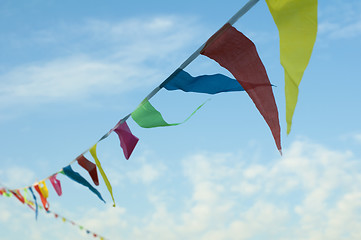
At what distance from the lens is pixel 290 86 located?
1.89m

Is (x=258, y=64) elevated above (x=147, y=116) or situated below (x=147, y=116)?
below

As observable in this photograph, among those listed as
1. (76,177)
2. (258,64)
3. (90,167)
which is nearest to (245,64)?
(258,64)

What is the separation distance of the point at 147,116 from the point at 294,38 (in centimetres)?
162

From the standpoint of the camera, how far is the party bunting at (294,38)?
1.88 metres

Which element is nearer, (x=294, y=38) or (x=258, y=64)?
(x=294, y=38)

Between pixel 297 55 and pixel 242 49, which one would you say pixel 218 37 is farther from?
pixel 297 55

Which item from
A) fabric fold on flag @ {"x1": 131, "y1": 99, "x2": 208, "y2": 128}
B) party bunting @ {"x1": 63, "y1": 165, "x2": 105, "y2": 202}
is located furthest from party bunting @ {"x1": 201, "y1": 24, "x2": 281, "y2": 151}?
party bunting @ {"x1": 63, "y1": 165, "x2": 105, "y2": 202}

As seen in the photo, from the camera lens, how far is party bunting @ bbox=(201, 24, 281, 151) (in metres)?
2.14

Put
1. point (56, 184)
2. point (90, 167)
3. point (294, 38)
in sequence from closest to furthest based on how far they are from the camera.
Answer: point (294, 38) < point (90, 167) < point (56, 184)

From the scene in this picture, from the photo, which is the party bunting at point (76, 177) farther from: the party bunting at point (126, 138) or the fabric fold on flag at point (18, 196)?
the fabric fold on flag at point (18, 196)

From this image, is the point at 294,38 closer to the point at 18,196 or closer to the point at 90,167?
the point at 90,167

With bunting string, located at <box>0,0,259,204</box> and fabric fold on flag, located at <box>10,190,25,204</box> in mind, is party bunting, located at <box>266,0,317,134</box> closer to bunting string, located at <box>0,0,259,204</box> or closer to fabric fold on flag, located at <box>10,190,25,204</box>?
bunting string, located at <box>0,0,259,204</box>

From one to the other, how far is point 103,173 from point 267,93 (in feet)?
8.61

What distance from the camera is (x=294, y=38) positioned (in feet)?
6.30
